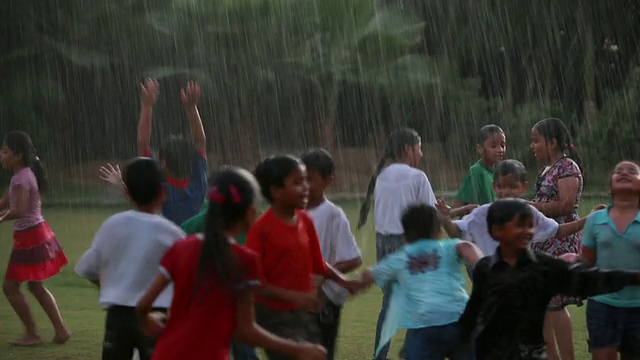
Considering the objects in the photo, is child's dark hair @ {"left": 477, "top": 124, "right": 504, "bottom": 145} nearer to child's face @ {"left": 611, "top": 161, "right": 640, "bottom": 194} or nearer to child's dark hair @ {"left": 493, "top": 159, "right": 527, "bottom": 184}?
child's dark hair @ {"left": 493, "top": 159, "right": 527, "bottom": 184}

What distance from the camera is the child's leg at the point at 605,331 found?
20.8 ft

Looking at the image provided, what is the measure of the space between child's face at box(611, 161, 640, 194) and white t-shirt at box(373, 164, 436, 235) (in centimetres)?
181

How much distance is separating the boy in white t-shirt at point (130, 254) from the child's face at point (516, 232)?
1.41m

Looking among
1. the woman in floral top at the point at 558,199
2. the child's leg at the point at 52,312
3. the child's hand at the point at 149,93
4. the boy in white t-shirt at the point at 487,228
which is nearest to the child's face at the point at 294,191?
the boy in white t-shirt at the point at 487,228

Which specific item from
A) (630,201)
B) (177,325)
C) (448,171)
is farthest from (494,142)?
(448,171)

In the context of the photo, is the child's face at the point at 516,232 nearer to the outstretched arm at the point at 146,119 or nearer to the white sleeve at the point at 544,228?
the white sleeve at the point at 544,228

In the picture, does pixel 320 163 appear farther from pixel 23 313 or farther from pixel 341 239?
pixel 23 313

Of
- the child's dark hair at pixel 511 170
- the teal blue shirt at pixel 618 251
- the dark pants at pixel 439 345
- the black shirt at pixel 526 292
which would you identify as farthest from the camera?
the child's dark hair at pixel 511 170

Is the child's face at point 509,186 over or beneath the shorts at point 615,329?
over

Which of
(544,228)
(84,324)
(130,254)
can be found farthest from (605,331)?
(84,324)

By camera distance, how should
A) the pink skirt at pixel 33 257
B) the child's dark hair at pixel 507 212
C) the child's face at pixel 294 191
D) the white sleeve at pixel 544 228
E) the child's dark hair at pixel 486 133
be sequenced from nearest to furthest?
the child's dark hair at pixel 507 212
the child's face at pixel 294 191
the white sleeve at pixel 544 228
the child's dark hair at pixel 486 133
the pink skirt at pixel 33 257

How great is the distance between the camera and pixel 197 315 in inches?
181

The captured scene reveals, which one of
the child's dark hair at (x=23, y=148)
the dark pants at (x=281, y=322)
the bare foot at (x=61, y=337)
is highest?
the child's dark hair at (x=23, y=148)

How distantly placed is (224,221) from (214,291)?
303 millimetres
